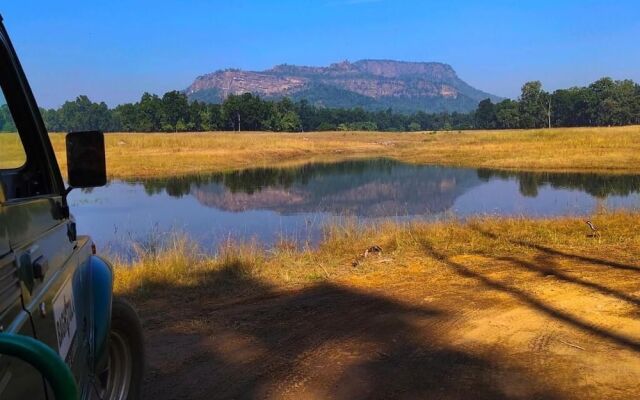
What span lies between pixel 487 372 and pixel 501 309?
65.3 inches

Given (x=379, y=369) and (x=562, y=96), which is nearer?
(x=379, y=369)

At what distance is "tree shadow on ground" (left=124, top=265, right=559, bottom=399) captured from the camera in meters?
4.03

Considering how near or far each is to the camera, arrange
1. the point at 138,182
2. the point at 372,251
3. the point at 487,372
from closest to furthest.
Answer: the point at 487,372
the point at 372,251
the point at 138,182

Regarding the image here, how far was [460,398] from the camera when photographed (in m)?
3.84

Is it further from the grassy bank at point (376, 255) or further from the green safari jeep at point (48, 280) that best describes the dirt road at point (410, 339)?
the green safari jeep at point (48, 280)

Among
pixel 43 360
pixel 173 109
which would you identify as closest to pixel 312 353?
pixel 43 360

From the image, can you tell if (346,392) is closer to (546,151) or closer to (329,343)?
(329,343)

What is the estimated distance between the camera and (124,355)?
11.1 ft

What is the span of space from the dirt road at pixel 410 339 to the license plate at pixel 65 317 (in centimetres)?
188

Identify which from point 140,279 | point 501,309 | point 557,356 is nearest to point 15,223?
point 557,356

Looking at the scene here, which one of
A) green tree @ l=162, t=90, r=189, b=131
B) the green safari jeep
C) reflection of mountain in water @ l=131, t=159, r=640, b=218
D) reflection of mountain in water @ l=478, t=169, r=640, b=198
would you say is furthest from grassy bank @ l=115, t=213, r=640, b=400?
green tree @ l=162, t=90, r=189, b=131

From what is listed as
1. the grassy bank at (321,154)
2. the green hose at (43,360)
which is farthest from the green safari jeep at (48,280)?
the grassy bank at (321,154)

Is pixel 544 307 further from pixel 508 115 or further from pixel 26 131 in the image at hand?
pixel 508 115

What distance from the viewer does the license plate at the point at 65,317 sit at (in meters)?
2.02
